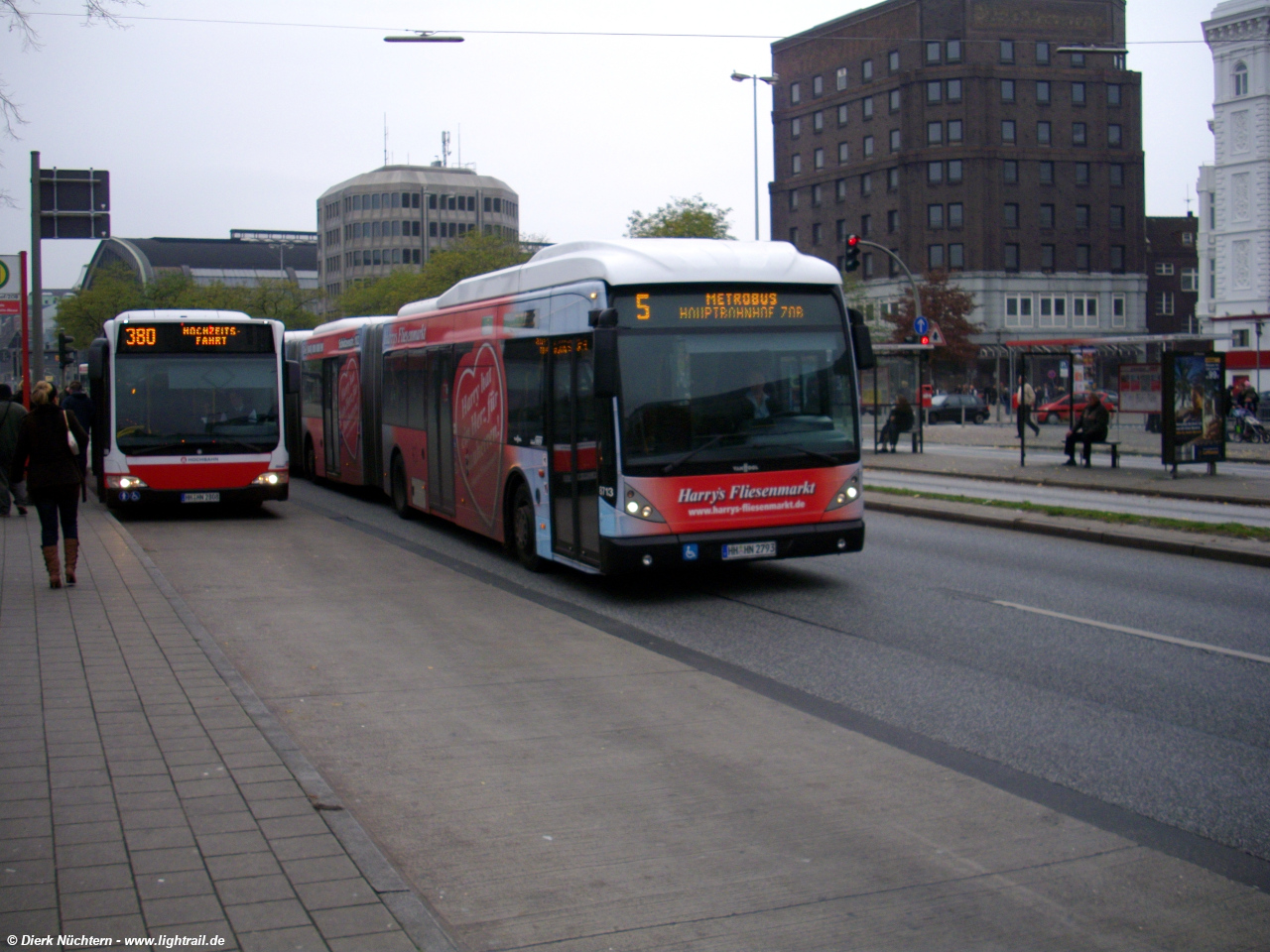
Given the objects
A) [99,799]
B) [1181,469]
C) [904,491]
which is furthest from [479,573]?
[1181,469]

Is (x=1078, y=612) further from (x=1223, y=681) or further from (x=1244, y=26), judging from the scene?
(x=1244, y=26)

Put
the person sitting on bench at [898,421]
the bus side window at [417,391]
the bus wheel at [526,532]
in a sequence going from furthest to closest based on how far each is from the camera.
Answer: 1. the person sitting on bench at [898,421]
2. the bus side window at [417,391]
3. the bus wheel at [526,532]

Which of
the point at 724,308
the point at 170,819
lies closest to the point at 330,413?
the point at 724,308

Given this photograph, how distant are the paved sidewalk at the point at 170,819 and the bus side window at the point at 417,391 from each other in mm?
8027

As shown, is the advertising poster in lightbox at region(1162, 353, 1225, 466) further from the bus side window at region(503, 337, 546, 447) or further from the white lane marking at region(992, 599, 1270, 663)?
the bus side window at region(503, 337, 546, 447)

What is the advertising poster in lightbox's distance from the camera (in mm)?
20875

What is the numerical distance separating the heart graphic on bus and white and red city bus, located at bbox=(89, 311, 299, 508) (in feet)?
14.1

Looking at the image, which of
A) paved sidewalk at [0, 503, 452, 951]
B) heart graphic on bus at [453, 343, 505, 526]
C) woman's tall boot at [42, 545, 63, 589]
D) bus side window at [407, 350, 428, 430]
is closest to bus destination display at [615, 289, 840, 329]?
heart graphic on bus at [453, 343, 505, 526]

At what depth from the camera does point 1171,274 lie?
109m

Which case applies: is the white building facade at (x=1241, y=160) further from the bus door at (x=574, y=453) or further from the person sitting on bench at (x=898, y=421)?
the bus door at (x=574, y=453)

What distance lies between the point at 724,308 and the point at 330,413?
13219 millimetres

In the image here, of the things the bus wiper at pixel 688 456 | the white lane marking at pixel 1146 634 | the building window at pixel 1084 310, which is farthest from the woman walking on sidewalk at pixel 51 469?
the building window at pixel 1084 310

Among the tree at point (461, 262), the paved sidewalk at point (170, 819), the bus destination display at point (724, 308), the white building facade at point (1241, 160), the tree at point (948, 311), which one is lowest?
the paved sidewalk at point (170, 819)

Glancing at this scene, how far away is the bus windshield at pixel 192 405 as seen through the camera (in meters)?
17.3
